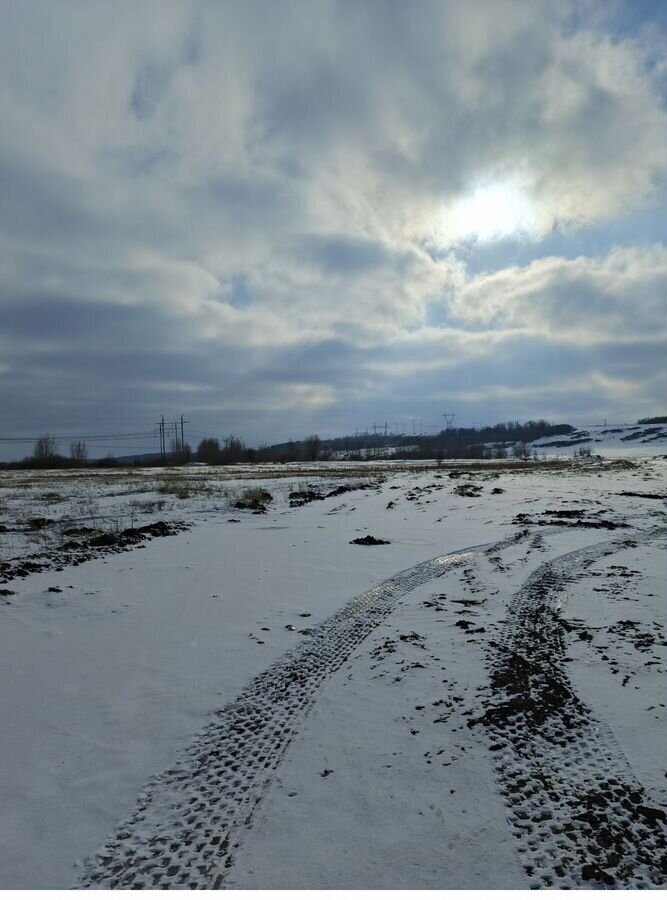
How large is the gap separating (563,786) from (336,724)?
177 cm

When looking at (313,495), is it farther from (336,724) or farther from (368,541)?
(336,724)

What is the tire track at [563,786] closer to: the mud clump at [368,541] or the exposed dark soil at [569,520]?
the mud clump at [368,541]

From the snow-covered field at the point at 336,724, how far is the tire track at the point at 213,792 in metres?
0.02

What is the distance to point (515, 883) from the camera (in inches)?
103

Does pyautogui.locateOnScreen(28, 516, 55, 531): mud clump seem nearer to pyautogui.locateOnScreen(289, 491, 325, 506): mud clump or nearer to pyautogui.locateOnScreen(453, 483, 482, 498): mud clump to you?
pyautogui.locateOnScreen(289, 491, 325, 506): mud clump

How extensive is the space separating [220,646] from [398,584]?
3593 millimetres

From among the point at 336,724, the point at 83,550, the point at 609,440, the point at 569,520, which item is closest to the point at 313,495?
the point at 569,520

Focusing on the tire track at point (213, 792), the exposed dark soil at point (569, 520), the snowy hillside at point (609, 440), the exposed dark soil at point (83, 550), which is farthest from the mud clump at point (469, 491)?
the snowy hillside at point (609, 440)

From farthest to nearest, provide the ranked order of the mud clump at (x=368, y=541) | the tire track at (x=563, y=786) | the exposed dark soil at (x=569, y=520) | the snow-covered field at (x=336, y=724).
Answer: the exposed dark soil at (x=569, y=520)
the mud clump at (x=368, y=541)
the snow-covered field at (x=336, y=724)
the tire track at (x=563, y=786)

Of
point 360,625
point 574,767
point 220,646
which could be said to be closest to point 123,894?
point 574,767

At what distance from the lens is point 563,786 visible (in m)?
3.31

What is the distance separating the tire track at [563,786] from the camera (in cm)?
269

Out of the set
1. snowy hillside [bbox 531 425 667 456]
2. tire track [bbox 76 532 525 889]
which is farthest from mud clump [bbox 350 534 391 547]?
snowy hillside [bbox 531 425 667 456]

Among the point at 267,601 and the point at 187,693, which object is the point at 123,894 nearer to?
the point at 187,693
